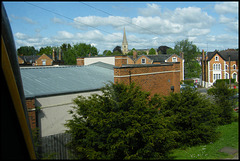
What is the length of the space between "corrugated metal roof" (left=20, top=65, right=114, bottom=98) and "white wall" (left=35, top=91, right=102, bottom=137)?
1.00 ft

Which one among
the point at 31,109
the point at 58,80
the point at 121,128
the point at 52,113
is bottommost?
the point at 52,113

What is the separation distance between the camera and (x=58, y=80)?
12984 millimetres

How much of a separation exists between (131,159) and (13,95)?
4.58 meters

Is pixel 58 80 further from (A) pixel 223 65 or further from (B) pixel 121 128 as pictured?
(A) pixel 223 65

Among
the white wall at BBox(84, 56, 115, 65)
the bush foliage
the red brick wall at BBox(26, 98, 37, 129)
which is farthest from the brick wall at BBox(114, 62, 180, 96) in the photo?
the white wall at BBox(84, 56, 115, 65)

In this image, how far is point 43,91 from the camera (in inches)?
424

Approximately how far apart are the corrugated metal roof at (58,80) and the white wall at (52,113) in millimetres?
305

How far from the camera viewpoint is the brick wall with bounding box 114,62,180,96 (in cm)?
1377

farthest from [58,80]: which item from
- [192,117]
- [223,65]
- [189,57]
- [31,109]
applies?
[189,57]

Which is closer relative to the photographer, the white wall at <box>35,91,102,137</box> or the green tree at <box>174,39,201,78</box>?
the white wall at <box>35,91,102,137</box>

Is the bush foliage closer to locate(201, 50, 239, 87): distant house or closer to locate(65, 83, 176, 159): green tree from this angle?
locate(65, 83, 176, 159): green tree

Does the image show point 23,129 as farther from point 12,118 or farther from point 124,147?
point 124,147

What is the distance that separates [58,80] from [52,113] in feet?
9.38

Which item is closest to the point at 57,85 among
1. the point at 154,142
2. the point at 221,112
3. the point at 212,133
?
the point at 154,142
